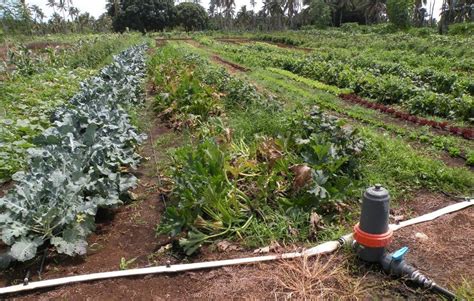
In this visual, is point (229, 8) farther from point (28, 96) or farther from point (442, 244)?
point (442, 244)

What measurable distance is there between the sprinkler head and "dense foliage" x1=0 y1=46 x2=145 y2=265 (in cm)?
240

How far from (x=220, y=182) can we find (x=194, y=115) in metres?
3.74

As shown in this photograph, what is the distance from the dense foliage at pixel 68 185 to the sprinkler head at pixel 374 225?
2.40m

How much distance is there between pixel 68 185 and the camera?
3309 mm

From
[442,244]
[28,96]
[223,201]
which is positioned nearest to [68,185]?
[223,201]

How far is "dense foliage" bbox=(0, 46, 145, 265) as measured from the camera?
302 cm

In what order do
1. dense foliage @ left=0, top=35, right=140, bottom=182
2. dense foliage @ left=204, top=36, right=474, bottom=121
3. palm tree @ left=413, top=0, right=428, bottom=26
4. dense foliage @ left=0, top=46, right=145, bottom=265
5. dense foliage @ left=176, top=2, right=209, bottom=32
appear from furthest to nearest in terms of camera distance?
dense foliage @ left=176, top=2, right=209, bottom=32, palm tree @ left=413, top=0, right=428, bottom=26, dense foliage @ left=204, top=36, right=474, bottom=121, dense foliage @ left=0, top=35, right=140, bottom=182, dense foliage @ left=0, top=46, right=145, bottom=265

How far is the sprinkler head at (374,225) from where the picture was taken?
8.69 feet

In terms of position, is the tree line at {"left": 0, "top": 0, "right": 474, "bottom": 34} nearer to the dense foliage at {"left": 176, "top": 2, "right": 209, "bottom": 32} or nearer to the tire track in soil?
the dense foliage at {"left": 176, "top": 2, "right": 209, "bottom": 32}

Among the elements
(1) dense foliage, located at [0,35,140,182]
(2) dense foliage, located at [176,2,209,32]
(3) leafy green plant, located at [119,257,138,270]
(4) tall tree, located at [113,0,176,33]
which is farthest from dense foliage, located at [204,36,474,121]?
(2) dense foliage, located at [176,2,209,32]

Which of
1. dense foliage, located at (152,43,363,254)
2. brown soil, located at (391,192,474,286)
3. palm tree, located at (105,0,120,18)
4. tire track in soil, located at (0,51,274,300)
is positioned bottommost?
tire track in soil, located at (0,51,274,300)

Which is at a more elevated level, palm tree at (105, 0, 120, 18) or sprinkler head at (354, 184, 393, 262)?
palm tree at (105, 0, 120, 18)

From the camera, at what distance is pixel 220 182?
3490 mm

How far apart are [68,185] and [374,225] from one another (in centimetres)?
A: 277
